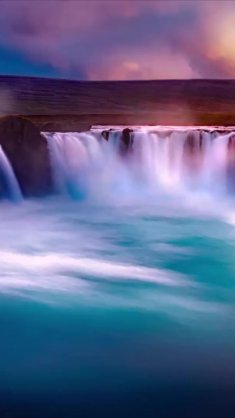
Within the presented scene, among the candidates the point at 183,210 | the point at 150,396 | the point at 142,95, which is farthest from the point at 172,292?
the point at 142,95

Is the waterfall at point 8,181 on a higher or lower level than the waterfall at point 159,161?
lower

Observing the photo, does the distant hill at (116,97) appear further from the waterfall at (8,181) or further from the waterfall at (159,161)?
the waterfall at (8,181)

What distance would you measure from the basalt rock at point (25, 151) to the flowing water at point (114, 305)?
252 millimetres

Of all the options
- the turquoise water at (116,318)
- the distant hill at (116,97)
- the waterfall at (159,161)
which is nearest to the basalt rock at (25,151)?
the waterfall at (159,161)

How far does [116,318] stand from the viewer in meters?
3.46

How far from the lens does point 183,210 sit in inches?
292

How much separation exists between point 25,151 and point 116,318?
4626 mm

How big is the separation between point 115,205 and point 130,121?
20.5 ft

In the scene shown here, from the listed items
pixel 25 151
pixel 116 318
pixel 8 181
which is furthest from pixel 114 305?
pixel 25 151

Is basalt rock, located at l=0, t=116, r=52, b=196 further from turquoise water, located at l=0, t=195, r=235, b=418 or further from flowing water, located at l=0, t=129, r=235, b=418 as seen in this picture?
turquoise water, located at l=0, t=195, r=235, b=418

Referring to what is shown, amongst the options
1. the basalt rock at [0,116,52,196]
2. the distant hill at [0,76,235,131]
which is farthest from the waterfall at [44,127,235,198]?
the distant hill at [0,76,235,131]

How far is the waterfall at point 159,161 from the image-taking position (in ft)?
28.9

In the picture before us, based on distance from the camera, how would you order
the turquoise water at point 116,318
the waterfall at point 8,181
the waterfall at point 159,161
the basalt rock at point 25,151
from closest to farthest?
the turquoise water at point 116,318, the waterfall at point 8,181, the basalt rock at point 25,151, the waterfall at point 159,161

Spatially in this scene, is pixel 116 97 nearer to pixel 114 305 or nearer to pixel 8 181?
pixel 8 181
